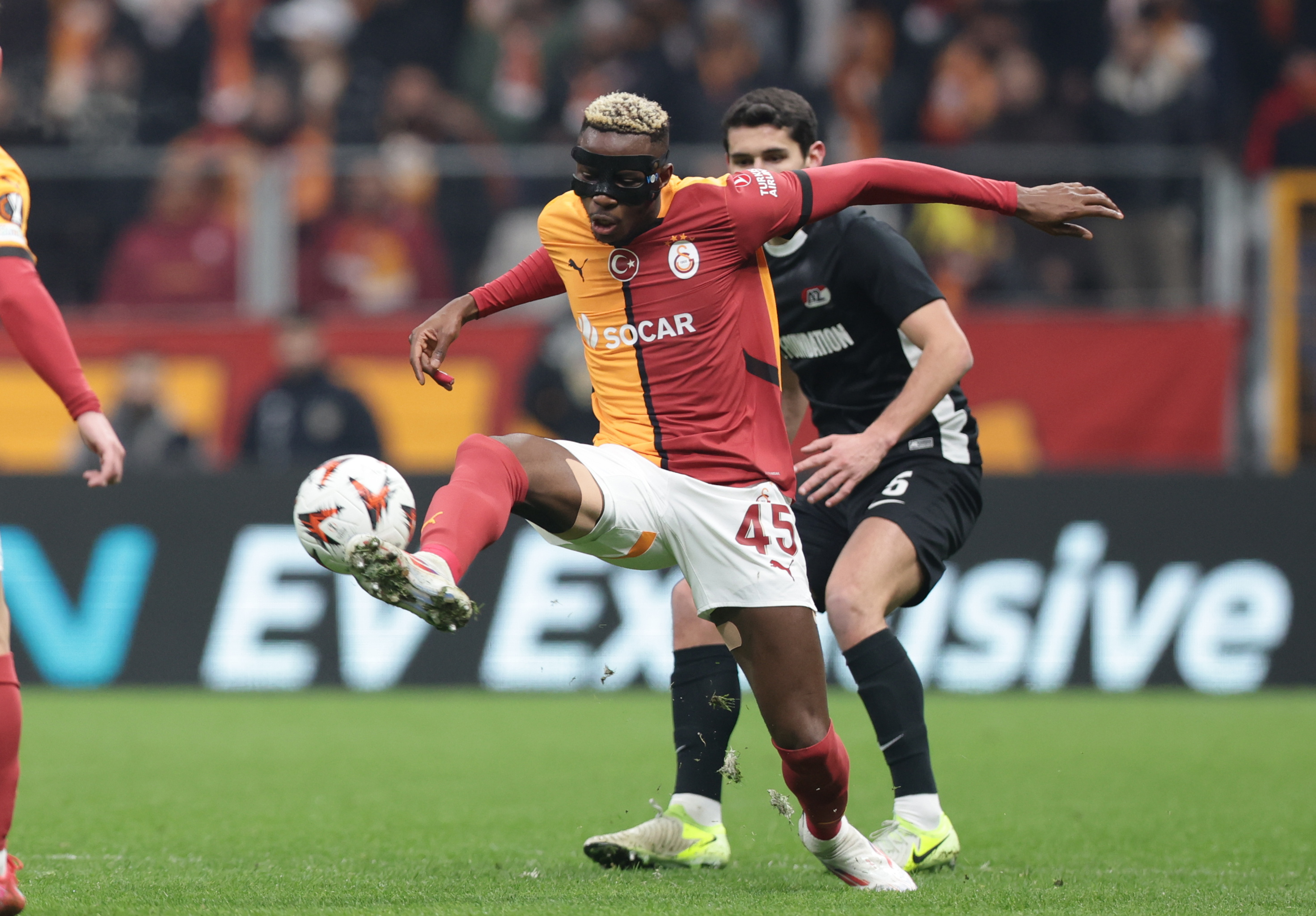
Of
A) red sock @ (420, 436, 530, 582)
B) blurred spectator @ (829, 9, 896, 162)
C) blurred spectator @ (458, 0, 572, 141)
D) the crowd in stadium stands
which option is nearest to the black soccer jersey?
red sock @ (420, 436, 530, 582)

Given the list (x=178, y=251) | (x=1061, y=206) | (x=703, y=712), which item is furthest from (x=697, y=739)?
(x=178, y=251)

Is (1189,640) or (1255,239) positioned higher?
(1255,239)

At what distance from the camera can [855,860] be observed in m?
4.96

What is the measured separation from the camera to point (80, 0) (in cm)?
1477

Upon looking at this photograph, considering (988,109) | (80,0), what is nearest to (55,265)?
(80,0)

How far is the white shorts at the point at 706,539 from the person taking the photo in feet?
14.9

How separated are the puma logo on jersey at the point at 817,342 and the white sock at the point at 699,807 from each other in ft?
4.89

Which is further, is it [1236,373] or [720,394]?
[1236,373]

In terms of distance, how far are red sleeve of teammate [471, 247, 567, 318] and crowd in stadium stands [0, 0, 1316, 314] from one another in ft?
23.5

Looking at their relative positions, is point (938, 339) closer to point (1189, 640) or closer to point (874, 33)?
point (1189, 640)

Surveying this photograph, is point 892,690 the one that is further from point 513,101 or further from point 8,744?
point 513,101

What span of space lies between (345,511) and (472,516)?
0.34 meters

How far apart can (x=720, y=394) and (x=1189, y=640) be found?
676 cm

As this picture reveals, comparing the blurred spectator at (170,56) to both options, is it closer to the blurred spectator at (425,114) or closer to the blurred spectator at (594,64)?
the blurred spectator at (425,114)
